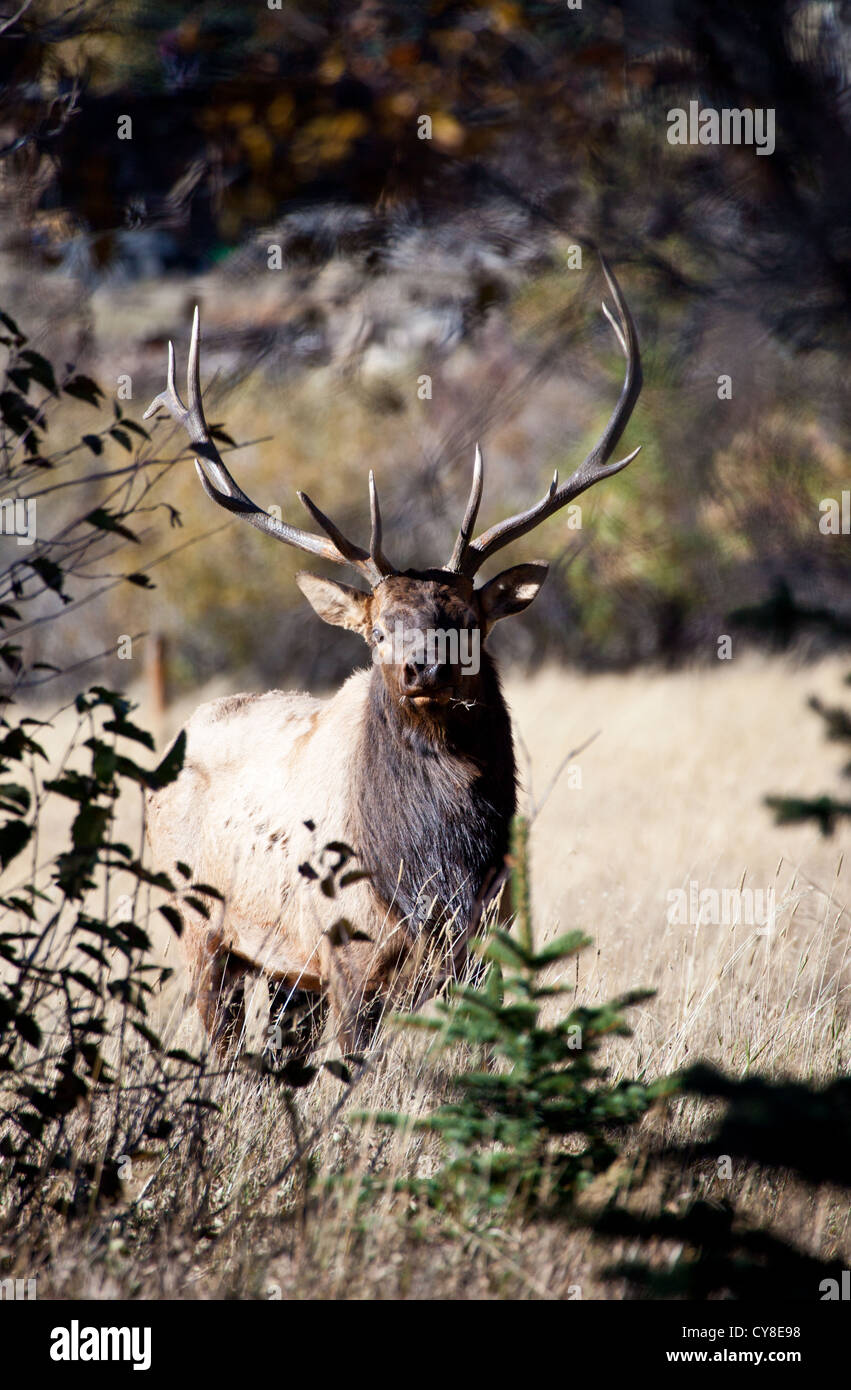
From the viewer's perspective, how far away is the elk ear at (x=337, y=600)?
199 inches

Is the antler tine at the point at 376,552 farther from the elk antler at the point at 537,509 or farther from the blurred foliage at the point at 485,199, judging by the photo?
the blurred foliage at the point at 485,199

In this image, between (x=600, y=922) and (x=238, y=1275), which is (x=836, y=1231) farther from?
(x=600, y=922)

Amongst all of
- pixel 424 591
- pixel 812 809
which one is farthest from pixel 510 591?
pixel 812 809

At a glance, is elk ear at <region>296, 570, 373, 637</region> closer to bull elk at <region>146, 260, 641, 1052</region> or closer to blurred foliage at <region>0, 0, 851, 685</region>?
bull elk at <region>146, 260, 641, 1052</region>

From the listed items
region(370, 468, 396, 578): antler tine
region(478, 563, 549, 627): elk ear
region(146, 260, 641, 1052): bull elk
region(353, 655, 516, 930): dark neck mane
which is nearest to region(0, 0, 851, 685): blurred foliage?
region(370, 468, 396, 578): antler tine

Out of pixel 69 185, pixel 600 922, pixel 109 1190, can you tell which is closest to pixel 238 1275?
pixel 109 1190

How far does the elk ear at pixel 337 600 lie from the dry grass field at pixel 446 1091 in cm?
111

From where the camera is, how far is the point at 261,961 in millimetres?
4789

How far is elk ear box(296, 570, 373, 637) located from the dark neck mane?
17.4 inches

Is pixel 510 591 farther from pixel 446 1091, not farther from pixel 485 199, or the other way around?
pixel 485 199

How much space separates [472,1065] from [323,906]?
1.05 meters

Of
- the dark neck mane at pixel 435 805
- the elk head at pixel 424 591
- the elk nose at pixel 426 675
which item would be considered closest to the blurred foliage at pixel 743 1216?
the dark neck mane at pixel 435 805

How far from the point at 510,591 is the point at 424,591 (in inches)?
25.2

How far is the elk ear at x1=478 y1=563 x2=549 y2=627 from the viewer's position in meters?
5.04
